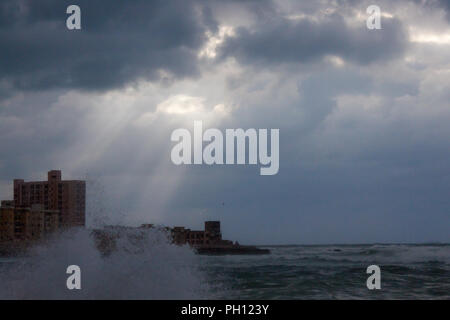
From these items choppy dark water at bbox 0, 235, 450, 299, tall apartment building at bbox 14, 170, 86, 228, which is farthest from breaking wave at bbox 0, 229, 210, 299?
tall apartment building at bbox 14, 170, 86, 228

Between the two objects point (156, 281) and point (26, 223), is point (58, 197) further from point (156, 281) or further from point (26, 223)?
point (156, 281)

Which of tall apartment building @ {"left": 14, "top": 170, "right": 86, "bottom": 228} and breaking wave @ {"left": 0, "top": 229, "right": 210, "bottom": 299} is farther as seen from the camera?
tall apartment building @ {"left": 14, "top": 170, "right": 86, "bottom": 228}

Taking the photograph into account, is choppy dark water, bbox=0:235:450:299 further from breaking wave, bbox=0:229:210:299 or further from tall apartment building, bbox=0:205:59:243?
tall apartment building, bbox=0:205:59:243

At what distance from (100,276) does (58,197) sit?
48.2 metres

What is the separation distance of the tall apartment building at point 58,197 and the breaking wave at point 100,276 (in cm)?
3962

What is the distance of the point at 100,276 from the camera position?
10227mm

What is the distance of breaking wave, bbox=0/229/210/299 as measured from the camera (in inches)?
385

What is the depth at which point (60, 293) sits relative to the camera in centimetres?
980

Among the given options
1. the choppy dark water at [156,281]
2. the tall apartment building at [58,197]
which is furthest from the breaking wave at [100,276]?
the tall apartment building at [58,197]

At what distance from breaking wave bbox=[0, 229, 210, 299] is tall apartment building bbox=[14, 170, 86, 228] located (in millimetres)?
39621

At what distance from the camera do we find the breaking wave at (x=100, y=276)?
9781 mm
